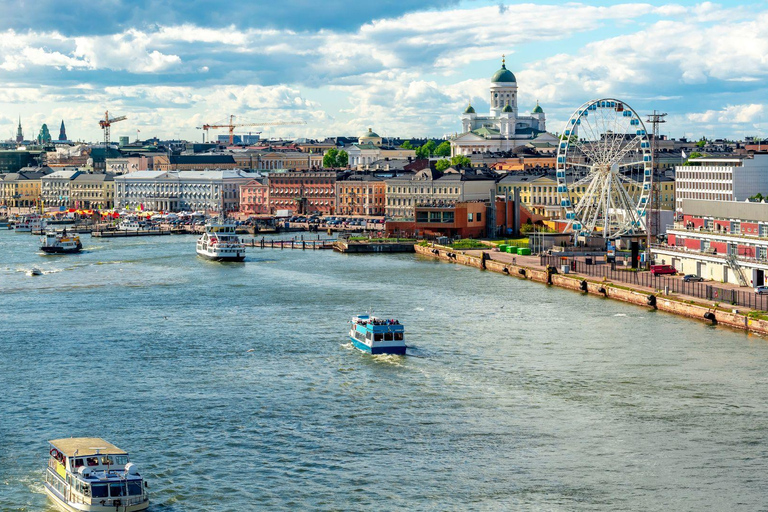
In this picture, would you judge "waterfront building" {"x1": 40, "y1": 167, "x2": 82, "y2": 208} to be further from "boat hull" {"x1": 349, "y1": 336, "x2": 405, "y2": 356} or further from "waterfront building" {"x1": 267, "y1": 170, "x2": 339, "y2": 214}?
"boat hull" {"x1": 349, "y1": 336, "x2": 405, "y2": 356}

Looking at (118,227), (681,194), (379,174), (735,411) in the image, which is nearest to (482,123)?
(379,174)

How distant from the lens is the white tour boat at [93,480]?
78.2ft

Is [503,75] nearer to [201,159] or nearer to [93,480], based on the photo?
[201,159]

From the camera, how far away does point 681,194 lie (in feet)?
275

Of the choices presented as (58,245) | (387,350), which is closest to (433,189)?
(58,245)

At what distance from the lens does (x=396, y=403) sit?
105 feet

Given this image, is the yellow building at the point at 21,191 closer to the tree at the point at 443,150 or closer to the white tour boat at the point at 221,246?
the tree at the point at 443,150

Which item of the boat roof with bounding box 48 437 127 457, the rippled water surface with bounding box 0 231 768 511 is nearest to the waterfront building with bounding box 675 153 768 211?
the rippled water surface with bounding box 0 231 768 511

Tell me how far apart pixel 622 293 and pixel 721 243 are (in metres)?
6.03

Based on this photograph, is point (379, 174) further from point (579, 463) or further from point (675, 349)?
point (579, 463)

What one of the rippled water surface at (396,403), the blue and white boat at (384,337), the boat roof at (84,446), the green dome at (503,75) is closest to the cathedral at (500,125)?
the green dome at (503,75)

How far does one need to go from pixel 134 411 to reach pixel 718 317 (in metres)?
22.8

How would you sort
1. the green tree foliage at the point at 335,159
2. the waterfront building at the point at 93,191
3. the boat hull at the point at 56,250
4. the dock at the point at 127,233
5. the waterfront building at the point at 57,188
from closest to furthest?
1. the boat hull at the point at 56,250
2. the dock at the point at 127,233
3. the waterfront building at the point at 93,191
4. the waterfront building at the point at 57,188
5. the green tree foliage at the point at 335,159

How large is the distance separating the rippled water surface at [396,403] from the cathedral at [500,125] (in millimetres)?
115194
